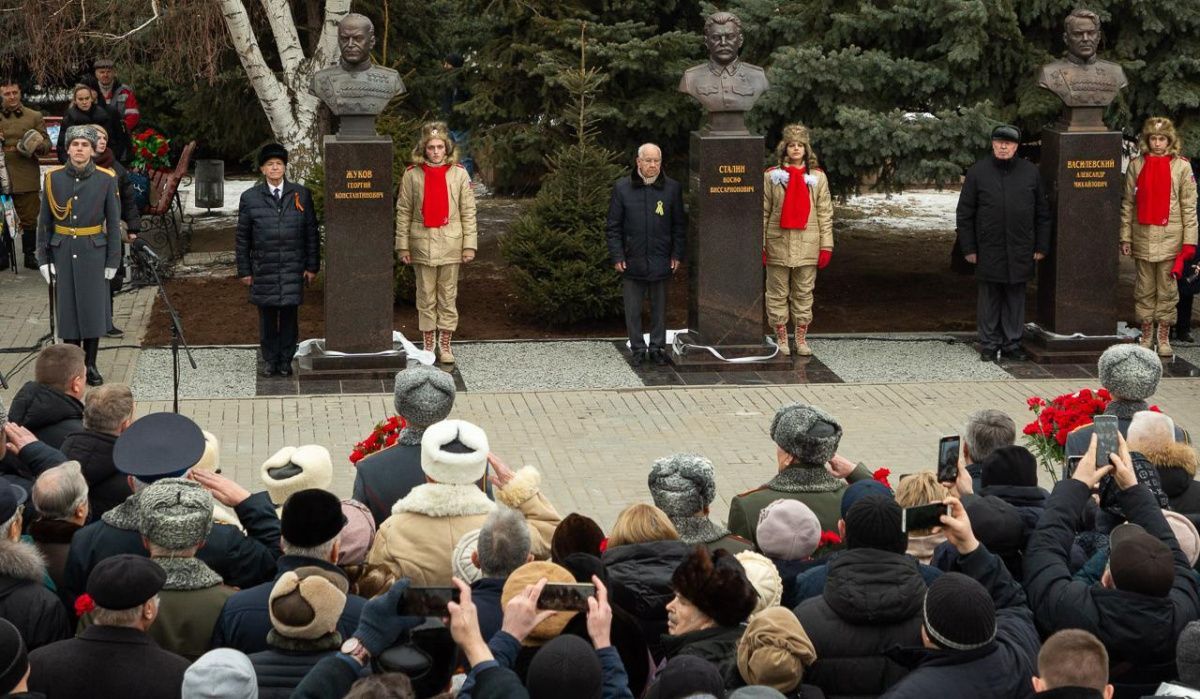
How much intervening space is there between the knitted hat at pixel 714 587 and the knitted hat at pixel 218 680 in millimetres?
1379

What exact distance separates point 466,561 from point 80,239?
8.30 metres

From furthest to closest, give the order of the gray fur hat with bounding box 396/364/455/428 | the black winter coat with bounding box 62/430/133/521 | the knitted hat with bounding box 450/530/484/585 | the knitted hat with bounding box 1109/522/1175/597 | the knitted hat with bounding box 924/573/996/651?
1. the gray fur hat with bounding box 396/364/455/428
2. the black winter coat with bounding box 62/430/133/521
3. the knitted hat with bounding box 450/530/484/585
4. the knitted hat with bounding box 1109/522/1175/597
5. the knitted hat with bounding box 924/573/996/651

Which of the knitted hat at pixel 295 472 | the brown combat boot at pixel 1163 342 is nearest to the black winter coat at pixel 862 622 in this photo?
the knitted hat at pixel 295 472

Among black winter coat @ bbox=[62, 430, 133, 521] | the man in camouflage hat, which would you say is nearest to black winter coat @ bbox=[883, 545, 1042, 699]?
black winter coat @ bbox=[62, 430, 133, 521]

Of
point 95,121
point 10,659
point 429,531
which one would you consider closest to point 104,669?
point 10,659

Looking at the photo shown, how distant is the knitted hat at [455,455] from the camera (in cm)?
644

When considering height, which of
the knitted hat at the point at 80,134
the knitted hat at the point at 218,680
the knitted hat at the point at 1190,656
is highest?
the knitted hat at the point at 80,134

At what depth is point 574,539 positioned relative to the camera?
19.1ft

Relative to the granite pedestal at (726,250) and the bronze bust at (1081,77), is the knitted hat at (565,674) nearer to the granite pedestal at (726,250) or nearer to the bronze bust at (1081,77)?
the granite pedestal at (726,250)

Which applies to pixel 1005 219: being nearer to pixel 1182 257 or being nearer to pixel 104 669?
pixel 1182 257

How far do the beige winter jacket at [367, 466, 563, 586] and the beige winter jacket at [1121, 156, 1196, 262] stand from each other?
912cm

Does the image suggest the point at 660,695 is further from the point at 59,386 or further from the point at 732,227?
the point at 732,227

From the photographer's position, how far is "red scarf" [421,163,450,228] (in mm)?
13727

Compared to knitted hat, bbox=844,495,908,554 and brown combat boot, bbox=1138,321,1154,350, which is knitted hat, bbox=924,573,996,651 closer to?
knitted hat, bbox=844,495,908,554
